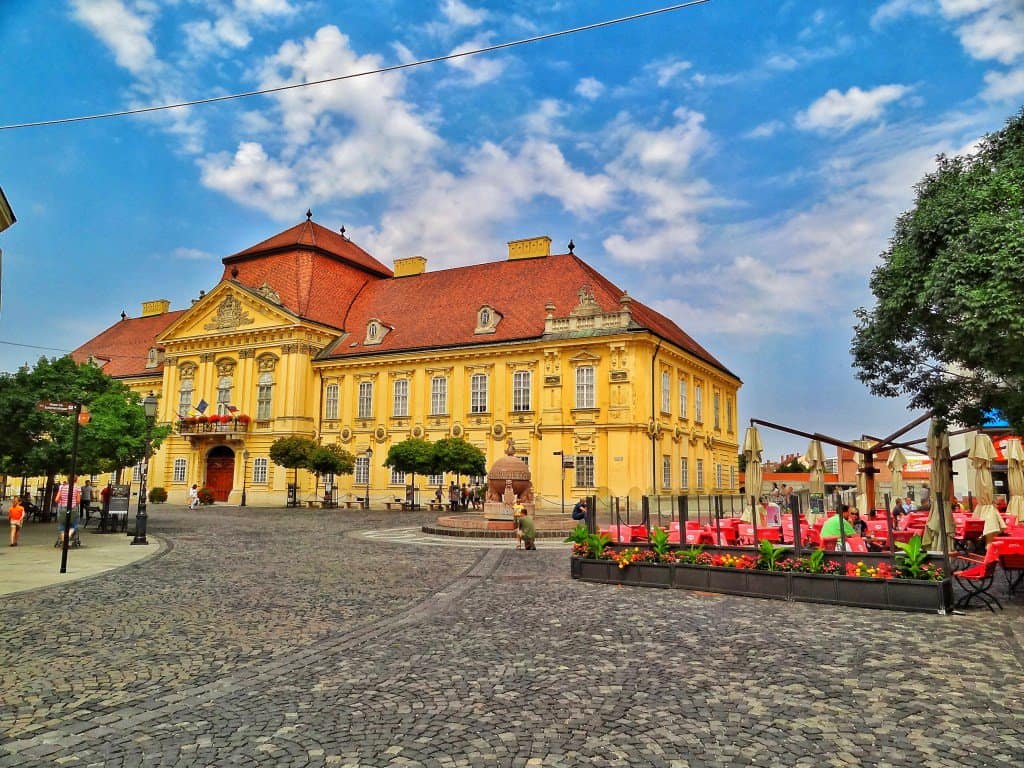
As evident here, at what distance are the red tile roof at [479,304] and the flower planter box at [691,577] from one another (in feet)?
87.9

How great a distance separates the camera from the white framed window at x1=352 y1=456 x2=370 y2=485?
45.2 m

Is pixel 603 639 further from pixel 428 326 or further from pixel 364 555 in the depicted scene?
pixel 428 326

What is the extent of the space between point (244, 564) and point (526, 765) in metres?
12.3

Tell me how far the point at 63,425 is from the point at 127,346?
1658 inches

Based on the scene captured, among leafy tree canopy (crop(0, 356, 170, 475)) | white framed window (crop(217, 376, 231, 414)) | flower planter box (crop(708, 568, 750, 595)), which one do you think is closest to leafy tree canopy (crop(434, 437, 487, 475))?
leafy tree canopy (crop(0, 356, 170, 475))

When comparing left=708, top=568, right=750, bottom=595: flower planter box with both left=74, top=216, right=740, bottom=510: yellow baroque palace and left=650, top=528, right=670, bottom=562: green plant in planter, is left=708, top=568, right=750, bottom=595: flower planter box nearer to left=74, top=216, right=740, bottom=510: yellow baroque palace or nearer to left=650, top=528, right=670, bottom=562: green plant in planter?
left=650, top=528, right=670, bottom=562: green plant in planter

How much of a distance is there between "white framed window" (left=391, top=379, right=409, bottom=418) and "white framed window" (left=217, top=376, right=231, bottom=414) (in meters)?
12.1

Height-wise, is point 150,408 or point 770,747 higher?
point 150,408

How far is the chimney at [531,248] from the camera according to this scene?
4778 centimetres

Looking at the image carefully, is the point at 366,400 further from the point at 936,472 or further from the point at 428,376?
the point at 936,472

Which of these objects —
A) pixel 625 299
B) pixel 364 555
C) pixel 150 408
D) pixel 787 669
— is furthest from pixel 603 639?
pixel 625 299

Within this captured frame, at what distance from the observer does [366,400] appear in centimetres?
4591

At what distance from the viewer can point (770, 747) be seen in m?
5.23

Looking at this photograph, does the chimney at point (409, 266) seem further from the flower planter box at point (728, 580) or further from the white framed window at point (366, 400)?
the flower planter box at point (728, 580)
